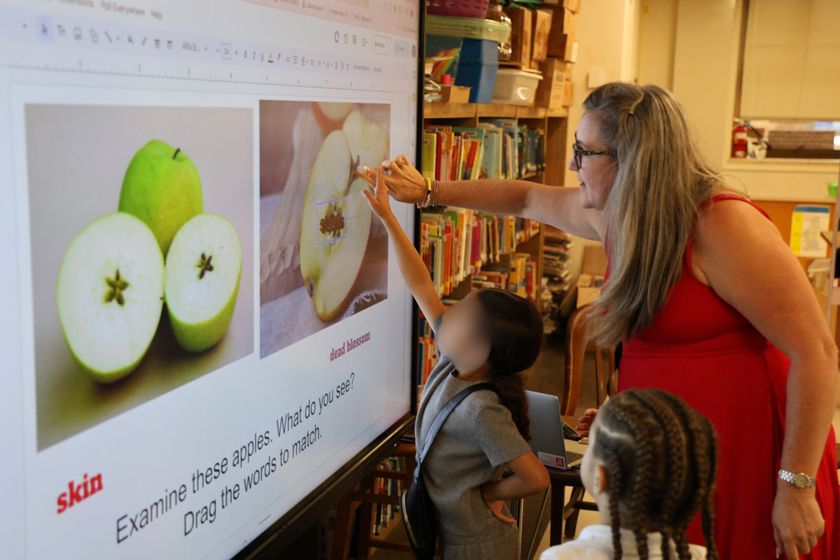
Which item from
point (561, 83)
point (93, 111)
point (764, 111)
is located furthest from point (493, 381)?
point (764, 111)

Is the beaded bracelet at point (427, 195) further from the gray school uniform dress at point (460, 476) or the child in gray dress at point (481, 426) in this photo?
the gray school uniform dress at point (460, 476)

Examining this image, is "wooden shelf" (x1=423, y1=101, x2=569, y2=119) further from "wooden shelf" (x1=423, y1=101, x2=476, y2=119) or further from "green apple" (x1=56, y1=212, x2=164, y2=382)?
"green apple" (x1=56, y1=212, x2=164, y2=382)

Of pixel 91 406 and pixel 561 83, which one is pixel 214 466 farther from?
pixel 561 83

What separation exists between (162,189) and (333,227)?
559 mm

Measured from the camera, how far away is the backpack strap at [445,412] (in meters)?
1.66

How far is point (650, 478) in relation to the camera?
1013mm

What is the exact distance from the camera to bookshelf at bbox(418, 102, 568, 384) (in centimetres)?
318

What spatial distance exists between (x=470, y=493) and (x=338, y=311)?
437 mm

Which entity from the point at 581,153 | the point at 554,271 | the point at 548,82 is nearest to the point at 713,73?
the point at 554,271

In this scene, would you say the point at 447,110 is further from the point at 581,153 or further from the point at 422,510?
the point at 422,510

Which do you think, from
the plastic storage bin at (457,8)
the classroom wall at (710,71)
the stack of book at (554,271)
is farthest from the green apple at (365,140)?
the classroom wall at (710,71)

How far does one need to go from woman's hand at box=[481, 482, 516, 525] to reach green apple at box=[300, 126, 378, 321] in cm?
45

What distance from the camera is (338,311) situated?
1.72m

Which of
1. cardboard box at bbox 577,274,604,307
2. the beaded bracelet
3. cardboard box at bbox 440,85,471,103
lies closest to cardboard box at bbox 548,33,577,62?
cardboard box at bbox 577,274,604,307
